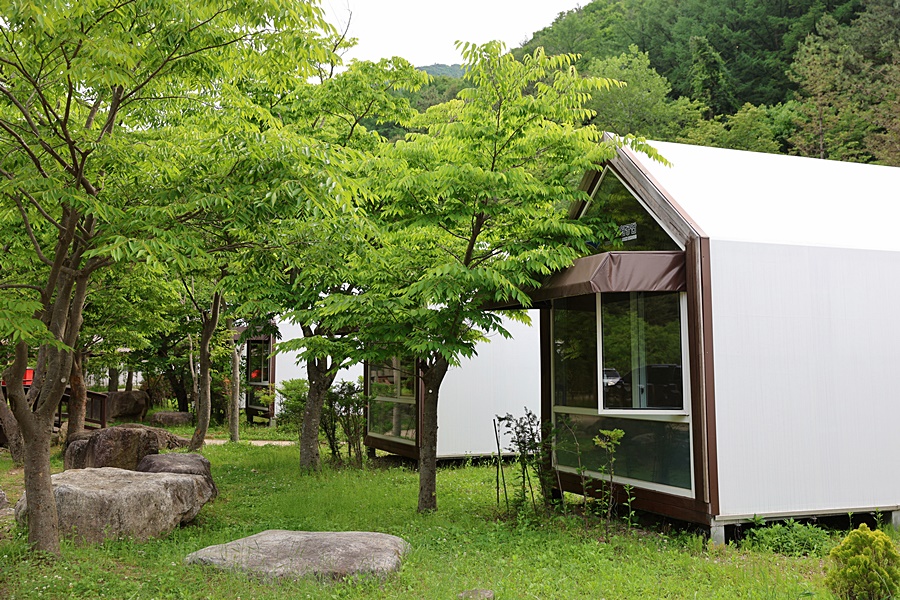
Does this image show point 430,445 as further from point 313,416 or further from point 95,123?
point 95,123

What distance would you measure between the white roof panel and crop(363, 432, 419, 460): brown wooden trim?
7.28m

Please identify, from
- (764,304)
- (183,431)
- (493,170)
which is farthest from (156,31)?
(183,431)

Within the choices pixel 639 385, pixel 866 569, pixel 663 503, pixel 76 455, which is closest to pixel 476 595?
pixel 866 569

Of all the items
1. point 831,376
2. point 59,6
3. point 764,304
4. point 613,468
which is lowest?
point 613,468

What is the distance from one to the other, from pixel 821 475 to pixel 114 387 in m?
26.5

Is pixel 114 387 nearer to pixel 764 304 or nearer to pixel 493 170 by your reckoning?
pixel 493 170

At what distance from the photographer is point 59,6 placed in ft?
15.2

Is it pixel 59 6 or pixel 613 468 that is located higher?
pixel 59 6

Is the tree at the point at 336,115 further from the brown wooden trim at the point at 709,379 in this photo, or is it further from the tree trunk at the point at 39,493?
the brown wooden trim at the point at 709,379

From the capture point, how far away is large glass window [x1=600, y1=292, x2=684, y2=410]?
8.16m

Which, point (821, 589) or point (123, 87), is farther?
point (123, 87)

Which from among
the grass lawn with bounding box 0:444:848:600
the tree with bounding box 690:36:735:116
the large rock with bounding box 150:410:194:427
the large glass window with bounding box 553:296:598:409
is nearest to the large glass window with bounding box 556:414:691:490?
the large glass window with bounding box 553:296:598:409

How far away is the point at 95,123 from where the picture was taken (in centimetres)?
773

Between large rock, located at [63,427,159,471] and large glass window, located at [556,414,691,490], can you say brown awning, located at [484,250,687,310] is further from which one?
large rock, located at [63,427,159,471]
